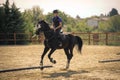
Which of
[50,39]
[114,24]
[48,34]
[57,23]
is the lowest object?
[50,39]

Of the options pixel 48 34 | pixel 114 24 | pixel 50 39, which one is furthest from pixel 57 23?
pixel 114 24

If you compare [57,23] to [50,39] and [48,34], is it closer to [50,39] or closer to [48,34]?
[48,34]

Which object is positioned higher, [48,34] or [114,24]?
[114,24]

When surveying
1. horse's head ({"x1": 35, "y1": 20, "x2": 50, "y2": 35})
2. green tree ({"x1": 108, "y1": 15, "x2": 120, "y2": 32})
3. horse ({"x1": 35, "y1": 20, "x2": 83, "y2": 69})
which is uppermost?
green tree ({"x1": 108, "y1": 15, "x2": 120, "y2": 32})

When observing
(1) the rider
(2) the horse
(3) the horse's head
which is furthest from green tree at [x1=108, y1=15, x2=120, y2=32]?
(3) the horse's head

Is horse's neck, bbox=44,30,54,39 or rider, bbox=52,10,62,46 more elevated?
rider, bbox=52,10,62,46

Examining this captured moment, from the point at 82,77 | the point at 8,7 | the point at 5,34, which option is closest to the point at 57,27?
the point at 82,77

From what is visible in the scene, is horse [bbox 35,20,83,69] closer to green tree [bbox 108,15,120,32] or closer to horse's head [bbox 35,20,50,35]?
horse's head [bbox 35,20,50,35]

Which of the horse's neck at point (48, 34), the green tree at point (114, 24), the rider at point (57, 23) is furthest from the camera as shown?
the green tree at point (114, 24)

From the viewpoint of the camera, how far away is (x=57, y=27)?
30.5 feet

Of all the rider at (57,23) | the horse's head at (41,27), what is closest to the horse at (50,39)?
the horse's head at (41,27)

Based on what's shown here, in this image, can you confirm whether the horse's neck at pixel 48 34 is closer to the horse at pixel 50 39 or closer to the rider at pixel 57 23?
the horse at pixel 50 39

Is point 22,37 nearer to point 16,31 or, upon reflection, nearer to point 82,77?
point 16,31

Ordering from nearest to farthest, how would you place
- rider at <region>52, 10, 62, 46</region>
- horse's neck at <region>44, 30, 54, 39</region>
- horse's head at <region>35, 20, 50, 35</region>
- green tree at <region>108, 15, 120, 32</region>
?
horse's head at <region>35, 20, 50, 35</region> < horse's neck at <region>44, 30, 54, 39</region> < rider at <region>52, 10, 62, 46</region> < green tree at <region>108, 15, 120, 32</region>
